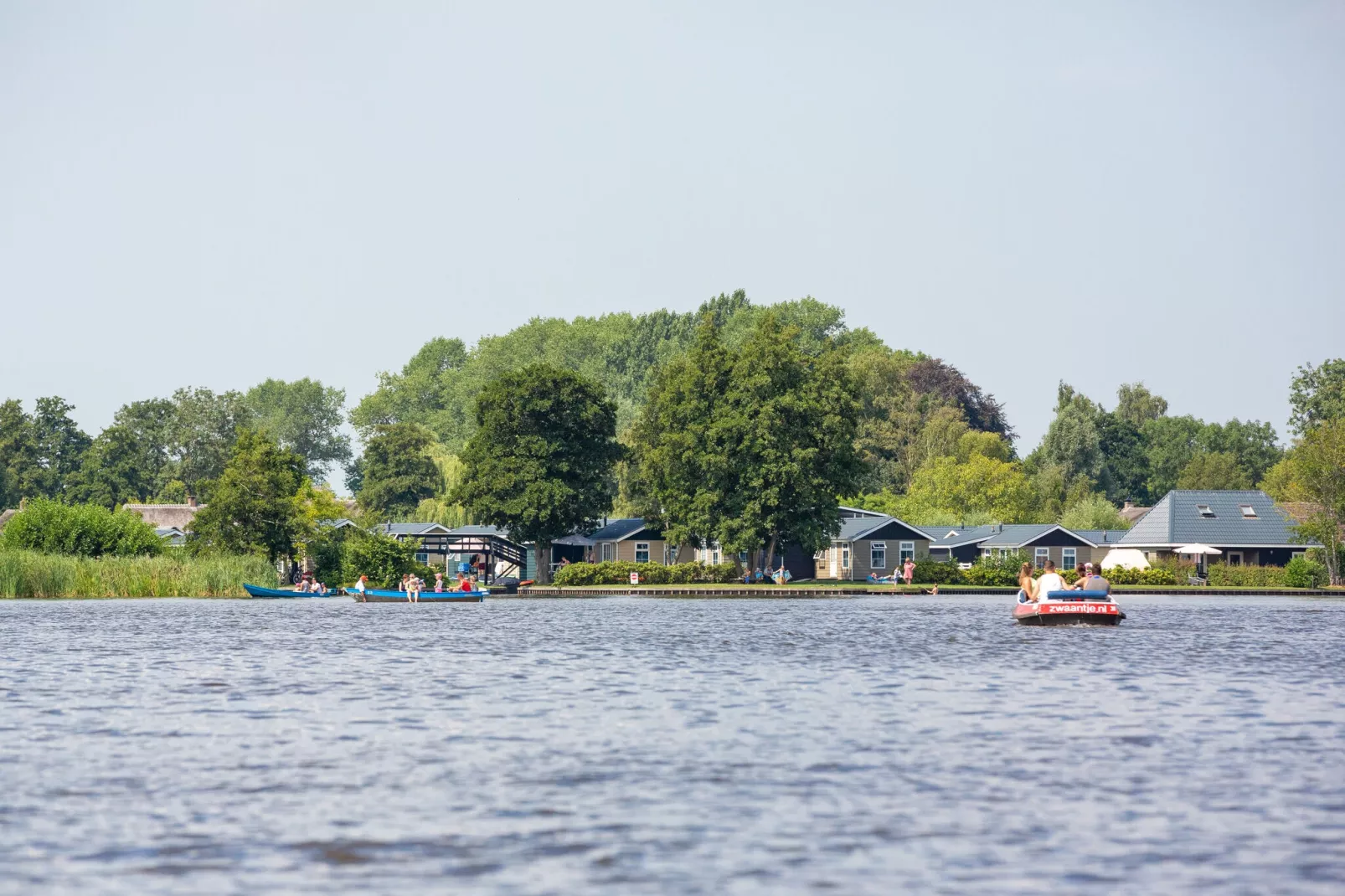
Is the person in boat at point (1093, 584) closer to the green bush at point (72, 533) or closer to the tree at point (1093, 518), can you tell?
the green bush at point (72, 533)

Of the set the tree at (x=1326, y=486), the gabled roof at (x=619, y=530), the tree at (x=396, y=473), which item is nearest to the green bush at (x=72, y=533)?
the gabled roof at (x=619, y=530)

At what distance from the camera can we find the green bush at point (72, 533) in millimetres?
93938

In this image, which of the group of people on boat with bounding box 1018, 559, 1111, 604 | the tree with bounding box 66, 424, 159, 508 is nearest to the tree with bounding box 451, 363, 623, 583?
the group of people on boat with bounding box 1018, 559, 1111, 604

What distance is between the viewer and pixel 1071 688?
114 ft

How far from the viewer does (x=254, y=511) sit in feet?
354

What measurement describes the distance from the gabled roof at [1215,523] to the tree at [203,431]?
345 ft

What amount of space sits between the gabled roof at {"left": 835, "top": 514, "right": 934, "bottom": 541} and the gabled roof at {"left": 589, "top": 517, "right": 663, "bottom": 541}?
47.9 feet

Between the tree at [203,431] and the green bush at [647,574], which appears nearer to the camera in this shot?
the green bush at [647,574]

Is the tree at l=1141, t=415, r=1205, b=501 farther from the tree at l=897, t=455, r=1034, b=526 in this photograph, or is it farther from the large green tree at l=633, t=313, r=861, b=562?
the large green tree at l=633, t=313, r=861, b=562

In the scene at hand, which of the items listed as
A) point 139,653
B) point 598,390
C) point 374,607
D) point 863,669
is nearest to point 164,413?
point 598,390

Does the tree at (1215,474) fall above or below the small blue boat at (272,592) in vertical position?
above

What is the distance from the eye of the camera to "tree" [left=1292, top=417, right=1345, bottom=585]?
104 meters

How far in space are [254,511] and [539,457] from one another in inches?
781

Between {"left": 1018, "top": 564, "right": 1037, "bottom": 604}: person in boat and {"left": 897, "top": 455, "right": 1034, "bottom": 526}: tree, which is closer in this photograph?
{"left": 1018, "top": 564, "right": 1037, "bottom": 604}: person in boat
